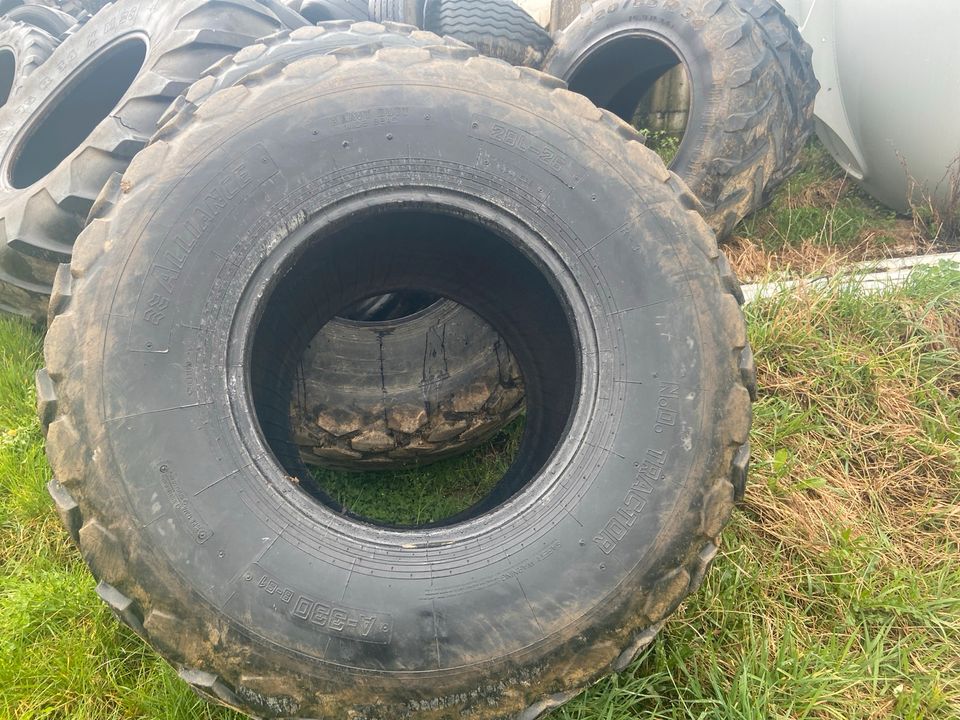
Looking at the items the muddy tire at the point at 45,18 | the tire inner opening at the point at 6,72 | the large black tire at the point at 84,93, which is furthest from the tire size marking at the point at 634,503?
the muddy tire at the point at 45,18

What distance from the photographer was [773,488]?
2.45 m

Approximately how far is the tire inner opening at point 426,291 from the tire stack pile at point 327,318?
14 millimetres

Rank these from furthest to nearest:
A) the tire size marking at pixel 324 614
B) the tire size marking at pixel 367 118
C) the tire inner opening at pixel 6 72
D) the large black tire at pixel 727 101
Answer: the tire inner opening at pixel 6 72 < the large black tire at pixel 727 101 < the tire size marking at pixel 367 118 < the tire size marking at pixel 324 614

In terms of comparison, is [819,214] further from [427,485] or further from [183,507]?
[183,507]

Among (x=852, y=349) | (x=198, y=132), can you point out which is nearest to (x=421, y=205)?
(x=198, y=132)

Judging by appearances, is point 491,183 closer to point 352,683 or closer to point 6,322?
point 352,683

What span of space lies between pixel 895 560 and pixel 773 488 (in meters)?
0.47

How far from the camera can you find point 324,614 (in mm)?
1527

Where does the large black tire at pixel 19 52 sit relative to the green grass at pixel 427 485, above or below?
above

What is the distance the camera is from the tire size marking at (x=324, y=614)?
1.52 m

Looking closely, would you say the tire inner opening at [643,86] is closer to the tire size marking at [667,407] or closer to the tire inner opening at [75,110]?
the tire size marking at [667,407]

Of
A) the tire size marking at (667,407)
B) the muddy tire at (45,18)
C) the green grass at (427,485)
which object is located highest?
the muddy tire at (45,18)

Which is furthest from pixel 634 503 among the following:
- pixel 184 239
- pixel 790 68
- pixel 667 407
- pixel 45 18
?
pixel 45 18

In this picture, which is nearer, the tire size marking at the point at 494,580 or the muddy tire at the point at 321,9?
the tire size marking at the point at 494,580
